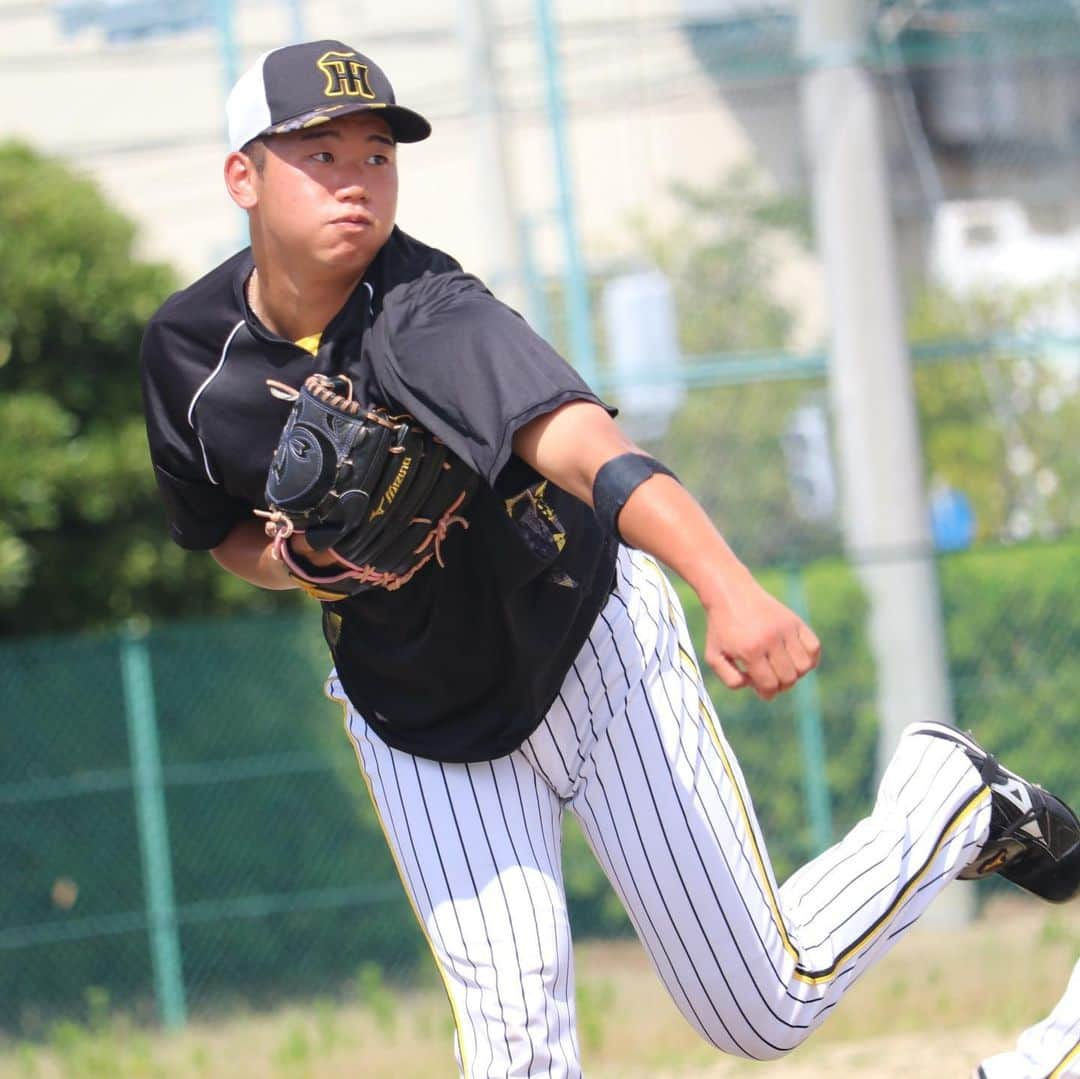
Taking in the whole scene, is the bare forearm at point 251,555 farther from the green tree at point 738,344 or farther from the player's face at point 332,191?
the green tree at point 738,344

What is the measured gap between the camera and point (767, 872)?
3.68 m

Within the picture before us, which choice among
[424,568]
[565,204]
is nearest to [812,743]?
[565,204]

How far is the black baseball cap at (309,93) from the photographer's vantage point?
3.33 m

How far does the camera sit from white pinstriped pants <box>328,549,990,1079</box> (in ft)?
11.5

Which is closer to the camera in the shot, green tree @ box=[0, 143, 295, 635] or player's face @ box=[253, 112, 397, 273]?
player's face @ box=[253, 112, 397, 273]

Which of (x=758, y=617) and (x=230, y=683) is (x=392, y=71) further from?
(x=758, y=617)

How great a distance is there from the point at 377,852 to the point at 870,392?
3.17 meters

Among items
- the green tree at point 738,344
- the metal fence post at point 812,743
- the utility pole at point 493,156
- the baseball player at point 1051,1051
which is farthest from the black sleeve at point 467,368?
the green tree at point 738,344

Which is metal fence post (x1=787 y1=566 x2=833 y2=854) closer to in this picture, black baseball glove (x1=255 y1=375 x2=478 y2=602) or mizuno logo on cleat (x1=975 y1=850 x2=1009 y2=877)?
mizuno logo on cleat (x1=975 y1=850 x2=1009 y2=877)

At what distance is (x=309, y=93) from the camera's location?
11.0ft

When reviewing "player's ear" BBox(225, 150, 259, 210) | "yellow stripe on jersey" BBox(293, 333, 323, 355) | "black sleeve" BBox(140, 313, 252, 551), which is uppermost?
"player's ear" BBox(225, 150, 259, 210)

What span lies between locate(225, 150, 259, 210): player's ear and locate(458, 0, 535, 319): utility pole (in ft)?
20.9

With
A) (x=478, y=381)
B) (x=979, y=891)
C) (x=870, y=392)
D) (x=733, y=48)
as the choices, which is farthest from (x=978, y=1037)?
(x=733, y=48)

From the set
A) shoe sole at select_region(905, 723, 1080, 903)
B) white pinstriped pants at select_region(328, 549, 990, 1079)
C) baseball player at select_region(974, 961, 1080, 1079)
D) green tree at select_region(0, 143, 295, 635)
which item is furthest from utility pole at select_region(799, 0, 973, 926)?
white pinstriped pants at select_region(328, 549, 990, 1079)
